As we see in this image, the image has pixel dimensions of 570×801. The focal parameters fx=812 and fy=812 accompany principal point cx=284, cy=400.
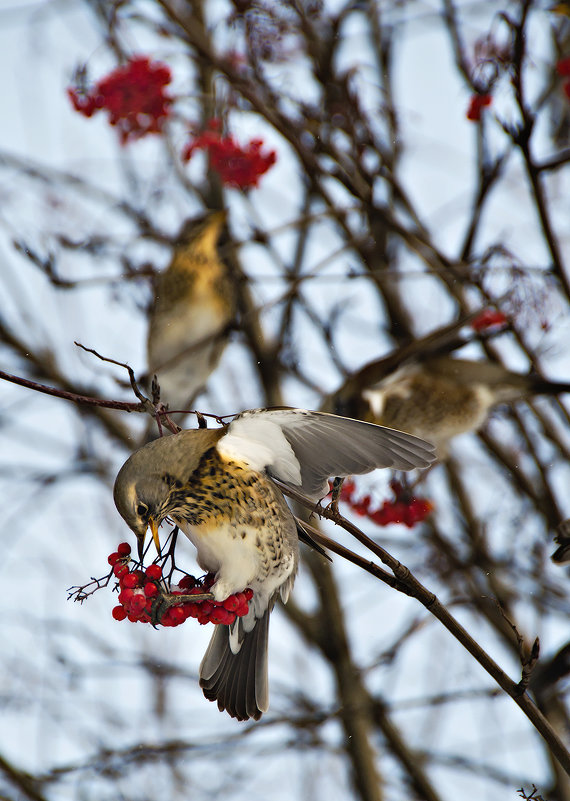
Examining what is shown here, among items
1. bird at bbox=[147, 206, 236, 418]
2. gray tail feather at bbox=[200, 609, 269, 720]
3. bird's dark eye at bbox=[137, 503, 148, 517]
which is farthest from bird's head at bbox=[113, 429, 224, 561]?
bird at bbox=[147, 206, 236, 418]

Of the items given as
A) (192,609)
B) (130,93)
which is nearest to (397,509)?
(192,609)

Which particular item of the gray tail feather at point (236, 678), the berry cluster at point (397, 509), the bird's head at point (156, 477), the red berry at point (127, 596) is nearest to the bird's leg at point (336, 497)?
the bird's head at point (156, 477)

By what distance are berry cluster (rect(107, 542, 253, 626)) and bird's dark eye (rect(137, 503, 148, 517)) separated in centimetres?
7

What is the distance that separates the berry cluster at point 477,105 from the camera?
2561 mm

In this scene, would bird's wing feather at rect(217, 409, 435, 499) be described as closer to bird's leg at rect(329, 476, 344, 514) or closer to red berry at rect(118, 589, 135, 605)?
bird's leg at rect(329, 476, 344, 514)

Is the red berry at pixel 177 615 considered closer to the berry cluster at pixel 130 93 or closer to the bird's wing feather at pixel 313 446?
the bird's wing feather at pixel 313 446

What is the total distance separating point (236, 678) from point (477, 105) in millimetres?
1872

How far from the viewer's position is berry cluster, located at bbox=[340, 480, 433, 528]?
105 inches

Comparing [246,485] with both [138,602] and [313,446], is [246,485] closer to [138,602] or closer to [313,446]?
[313,446]

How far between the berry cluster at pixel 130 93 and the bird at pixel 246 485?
1.74 meters

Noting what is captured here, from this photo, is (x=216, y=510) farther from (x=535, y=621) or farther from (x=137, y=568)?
(x=535, y=621)

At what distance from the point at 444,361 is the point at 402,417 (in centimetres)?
28

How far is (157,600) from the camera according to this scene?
163cm

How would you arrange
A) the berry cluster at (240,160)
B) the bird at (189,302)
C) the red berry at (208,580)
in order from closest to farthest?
the red berry at (208,580) → the berry cluster at (240,160) → the bird at (189,302)
